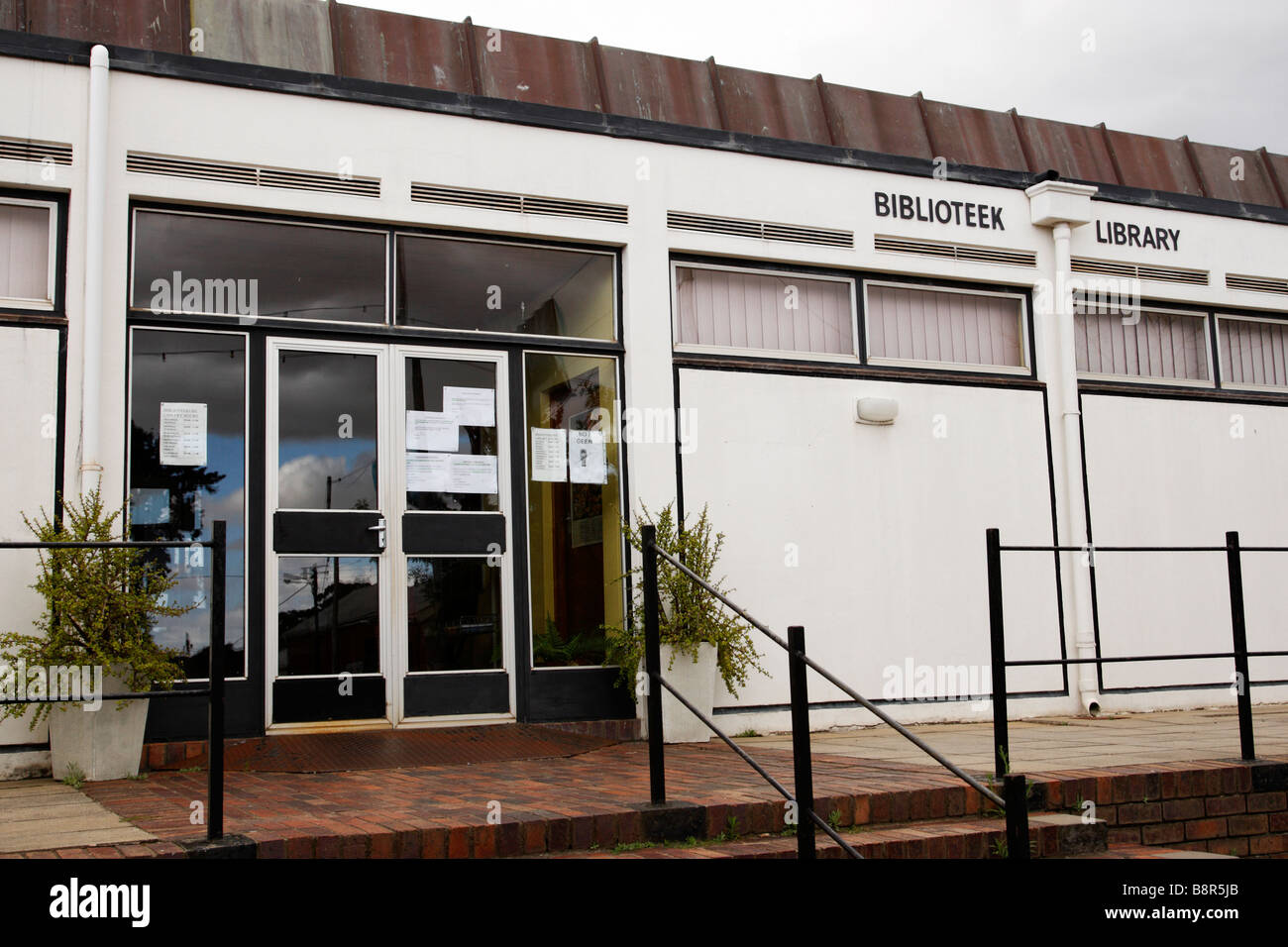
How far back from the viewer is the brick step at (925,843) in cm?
394

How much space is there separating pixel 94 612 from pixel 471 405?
7.55 feet

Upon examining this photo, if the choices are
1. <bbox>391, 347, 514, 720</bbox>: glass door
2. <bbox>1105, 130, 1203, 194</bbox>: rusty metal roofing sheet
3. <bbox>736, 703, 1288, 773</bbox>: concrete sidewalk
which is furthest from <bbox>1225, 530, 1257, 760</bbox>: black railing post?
<bbox>1105, 130, 1203, 194</bbox>: rusty metal roofing sheet

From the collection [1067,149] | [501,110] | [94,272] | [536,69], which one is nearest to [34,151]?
[94,272]

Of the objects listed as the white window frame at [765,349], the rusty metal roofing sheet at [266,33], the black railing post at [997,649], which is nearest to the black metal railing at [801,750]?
the black railing post at [997,649]

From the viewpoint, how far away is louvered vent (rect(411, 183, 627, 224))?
684cm

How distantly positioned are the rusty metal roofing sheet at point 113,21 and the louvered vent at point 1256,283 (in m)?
7.67

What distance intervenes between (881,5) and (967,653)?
5351mm

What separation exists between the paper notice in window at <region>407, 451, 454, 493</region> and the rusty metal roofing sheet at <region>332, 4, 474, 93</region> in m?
2.44

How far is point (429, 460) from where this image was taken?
666 cm

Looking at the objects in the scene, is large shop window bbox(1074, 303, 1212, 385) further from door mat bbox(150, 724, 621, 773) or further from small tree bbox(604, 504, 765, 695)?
door mat bbox(150, 724, 621, 773)

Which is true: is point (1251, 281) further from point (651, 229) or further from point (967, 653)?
point (651, 229)

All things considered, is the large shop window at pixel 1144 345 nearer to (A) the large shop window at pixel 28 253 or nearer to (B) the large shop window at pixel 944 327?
(B) the large shop window at pixel 944 327

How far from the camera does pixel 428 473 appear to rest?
664 cm
